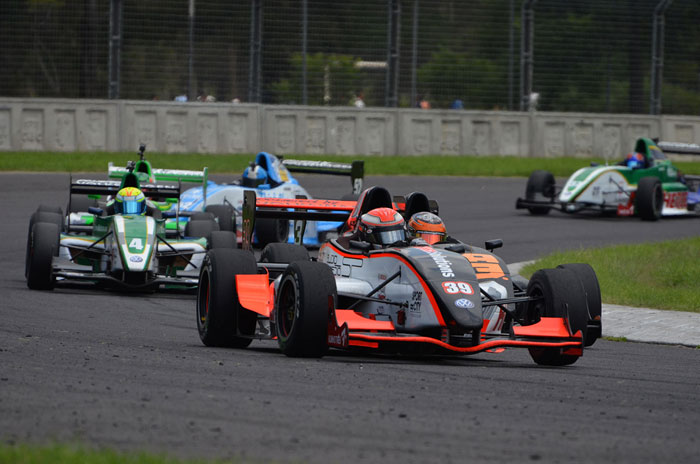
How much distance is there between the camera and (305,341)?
8609 mm

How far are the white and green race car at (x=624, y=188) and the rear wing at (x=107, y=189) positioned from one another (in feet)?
33.1

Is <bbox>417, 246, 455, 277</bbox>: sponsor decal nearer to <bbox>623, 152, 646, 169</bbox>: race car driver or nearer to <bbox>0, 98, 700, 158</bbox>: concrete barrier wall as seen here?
<bbox>623, 152, 646, 169</bbox>: race car driver

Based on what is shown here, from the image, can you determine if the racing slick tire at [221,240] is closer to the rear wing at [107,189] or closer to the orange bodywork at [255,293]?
the rear wing at [107,189]

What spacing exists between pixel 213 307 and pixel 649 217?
52.3 feet

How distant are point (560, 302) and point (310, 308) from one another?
1.90 metres

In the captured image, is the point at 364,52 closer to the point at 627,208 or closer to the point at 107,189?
the point at 627,208

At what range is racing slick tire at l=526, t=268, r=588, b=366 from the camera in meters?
8.98

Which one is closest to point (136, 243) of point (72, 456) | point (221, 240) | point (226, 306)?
point (221, 240)

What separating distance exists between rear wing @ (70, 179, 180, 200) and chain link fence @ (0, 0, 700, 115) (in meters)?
14.8

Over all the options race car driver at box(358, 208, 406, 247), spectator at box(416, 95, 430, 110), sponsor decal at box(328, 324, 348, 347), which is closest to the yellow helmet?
race car driver at box(358, 208, 406, 247)

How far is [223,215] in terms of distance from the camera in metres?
17.8

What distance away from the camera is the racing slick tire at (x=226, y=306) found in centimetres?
968

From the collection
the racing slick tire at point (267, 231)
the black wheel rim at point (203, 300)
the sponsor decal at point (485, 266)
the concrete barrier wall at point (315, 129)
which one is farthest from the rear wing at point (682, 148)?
the black wheel rim at point (203, 300)

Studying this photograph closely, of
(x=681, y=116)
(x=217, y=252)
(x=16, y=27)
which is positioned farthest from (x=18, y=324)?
(x=681, y=116)
